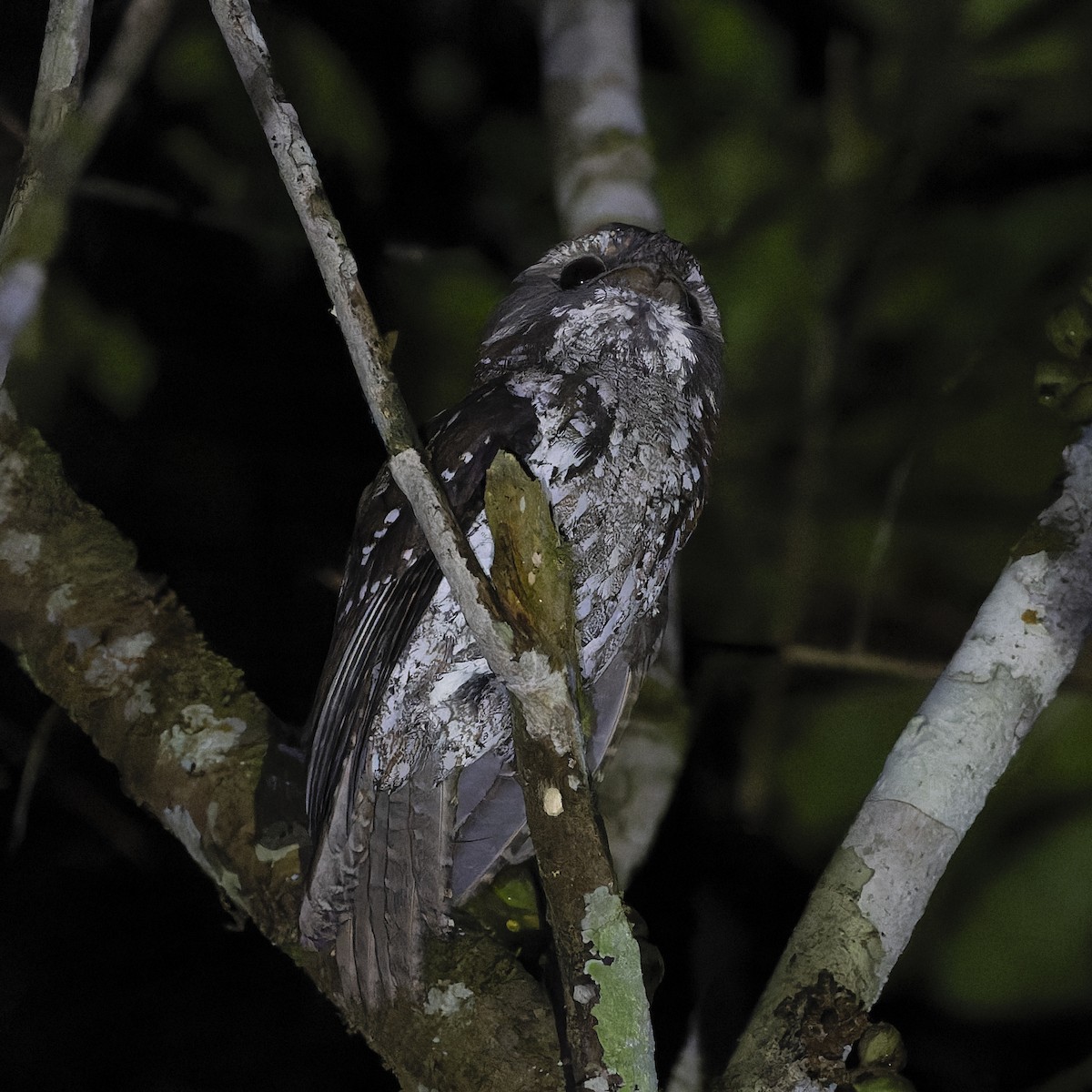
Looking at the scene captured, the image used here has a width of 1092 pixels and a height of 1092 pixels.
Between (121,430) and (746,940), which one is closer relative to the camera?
(746,940)

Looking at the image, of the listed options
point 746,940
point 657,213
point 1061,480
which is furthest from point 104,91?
point 746,940

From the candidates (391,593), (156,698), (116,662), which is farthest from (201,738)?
(391,593)

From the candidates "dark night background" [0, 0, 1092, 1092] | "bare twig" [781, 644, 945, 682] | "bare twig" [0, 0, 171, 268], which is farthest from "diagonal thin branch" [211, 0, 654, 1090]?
"bare twig" [781, 644, 945, 682]

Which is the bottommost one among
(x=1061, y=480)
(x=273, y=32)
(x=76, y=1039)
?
(x=76, y=1039)

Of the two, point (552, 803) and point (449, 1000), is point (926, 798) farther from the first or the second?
point (449, 1000)

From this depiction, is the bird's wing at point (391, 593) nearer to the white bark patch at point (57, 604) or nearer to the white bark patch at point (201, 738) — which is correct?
the white bark patch at point (201, 738)

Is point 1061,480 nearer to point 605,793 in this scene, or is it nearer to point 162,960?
point 605,793

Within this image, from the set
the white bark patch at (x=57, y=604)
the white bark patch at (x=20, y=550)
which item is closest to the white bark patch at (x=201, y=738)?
the white bark patch at (x=57, y=604)
